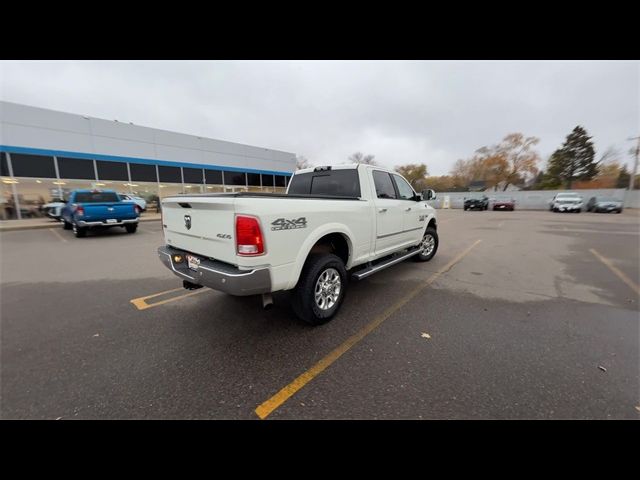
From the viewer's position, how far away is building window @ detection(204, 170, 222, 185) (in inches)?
973

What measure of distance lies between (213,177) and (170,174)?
374cm

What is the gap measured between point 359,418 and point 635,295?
5702 millimetres

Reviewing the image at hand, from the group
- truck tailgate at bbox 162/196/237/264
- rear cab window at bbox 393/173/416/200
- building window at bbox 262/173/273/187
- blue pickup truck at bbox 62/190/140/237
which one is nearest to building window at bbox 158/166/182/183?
building window at bbox 262/173/273/187

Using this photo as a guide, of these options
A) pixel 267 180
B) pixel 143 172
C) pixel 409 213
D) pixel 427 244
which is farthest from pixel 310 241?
pixel 267 180

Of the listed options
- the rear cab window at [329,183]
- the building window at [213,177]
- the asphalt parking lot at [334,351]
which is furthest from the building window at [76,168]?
the rear cab window at [329,183]

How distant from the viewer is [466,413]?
205cm

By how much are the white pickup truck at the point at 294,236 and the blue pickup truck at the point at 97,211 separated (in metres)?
9.10

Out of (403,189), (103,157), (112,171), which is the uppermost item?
(103,157)

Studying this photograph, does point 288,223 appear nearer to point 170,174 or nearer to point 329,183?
Result: point 329,183

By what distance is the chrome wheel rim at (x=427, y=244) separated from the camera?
6.34m

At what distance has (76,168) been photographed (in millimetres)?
17938

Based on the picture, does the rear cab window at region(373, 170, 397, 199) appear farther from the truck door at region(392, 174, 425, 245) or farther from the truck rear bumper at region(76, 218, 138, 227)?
the truck rear bumper at region(76, 218, 138, 227)
